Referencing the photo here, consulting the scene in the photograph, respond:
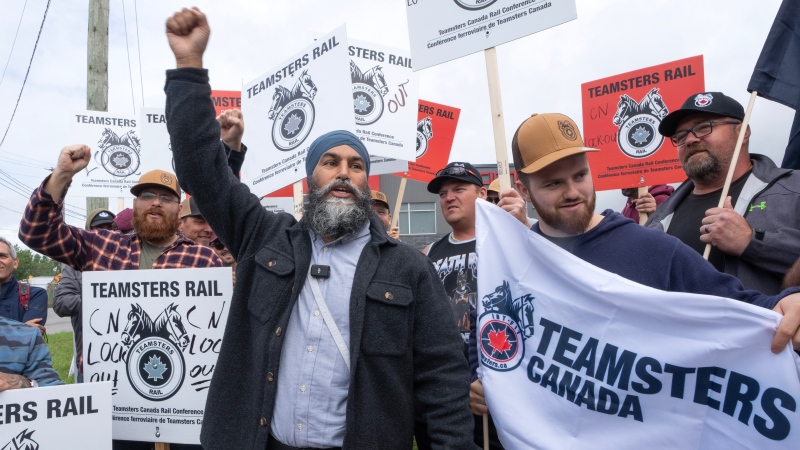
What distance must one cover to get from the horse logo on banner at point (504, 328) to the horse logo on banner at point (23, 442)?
215cm

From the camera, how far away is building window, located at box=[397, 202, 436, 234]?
1226 inches

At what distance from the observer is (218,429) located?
2.05 meters

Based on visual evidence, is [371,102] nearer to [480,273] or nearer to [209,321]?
[209,321]

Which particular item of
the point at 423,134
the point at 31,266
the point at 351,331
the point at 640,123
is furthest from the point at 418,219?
the point at 31,266

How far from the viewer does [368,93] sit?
495 cm

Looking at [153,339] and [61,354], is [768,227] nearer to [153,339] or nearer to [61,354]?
[153,339]

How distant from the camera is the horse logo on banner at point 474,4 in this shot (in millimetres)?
2934

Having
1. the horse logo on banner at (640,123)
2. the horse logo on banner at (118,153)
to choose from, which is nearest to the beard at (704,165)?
the horse logo on banner at (640,123)

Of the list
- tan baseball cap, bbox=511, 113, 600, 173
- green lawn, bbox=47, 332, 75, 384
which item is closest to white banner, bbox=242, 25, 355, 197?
tan baseball cap, bbox=511, 113, 600, 173

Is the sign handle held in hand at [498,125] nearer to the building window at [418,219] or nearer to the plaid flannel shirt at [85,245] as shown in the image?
the plaid flannel shirt at [85,245]

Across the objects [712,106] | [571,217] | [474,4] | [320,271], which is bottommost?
[320,271]

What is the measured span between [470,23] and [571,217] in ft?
4.74

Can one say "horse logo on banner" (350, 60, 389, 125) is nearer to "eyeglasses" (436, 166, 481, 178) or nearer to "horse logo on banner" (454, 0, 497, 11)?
"eyeglasses" (436, 166, 481, 178)

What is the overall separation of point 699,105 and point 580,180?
1075 millimetres
